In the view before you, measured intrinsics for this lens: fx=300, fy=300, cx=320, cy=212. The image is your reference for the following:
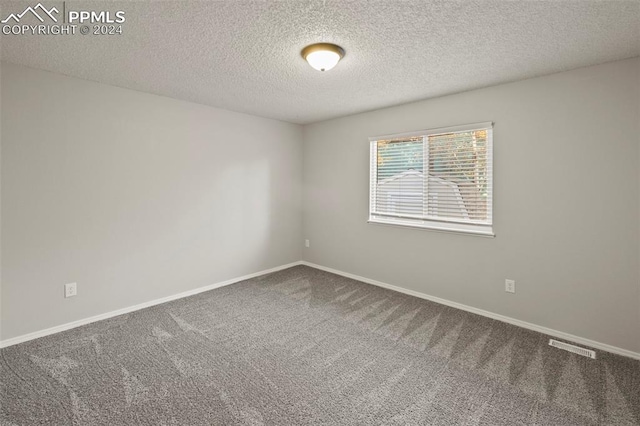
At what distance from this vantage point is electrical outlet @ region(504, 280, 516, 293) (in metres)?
3.01

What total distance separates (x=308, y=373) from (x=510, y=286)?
2208 mm

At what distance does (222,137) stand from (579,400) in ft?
14.0

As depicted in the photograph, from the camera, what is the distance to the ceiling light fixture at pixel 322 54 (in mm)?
2205

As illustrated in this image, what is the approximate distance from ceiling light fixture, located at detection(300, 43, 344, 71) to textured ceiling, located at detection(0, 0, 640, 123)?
67 millimetres

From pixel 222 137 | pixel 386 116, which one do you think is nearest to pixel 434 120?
pixel 386 116

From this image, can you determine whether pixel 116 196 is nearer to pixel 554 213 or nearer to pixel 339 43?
pixel 339 43

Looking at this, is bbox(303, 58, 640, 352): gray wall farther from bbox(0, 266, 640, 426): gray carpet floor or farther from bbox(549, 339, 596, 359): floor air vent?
bbox(0, 266, 640, 426): gray carpet floor

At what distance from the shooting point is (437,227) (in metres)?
3.54

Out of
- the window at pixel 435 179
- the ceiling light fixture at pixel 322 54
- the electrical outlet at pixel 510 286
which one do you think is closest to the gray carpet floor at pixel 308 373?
the electrical outlet at pixel 510 286

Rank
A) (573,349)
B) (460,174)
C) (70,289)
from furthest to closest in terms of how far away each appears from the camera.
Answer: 1. (460,174)
2. (70,289)
3. (573,349)

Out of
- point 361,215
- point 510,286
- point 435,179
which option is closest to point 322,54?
point 435,179

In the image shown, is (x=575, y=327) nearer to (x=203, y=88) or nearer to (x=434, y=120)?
(x=434, y=120)

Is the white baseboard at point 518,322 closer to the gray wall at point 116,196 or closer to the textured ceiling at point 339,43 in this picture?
the gray wall at point 116,196

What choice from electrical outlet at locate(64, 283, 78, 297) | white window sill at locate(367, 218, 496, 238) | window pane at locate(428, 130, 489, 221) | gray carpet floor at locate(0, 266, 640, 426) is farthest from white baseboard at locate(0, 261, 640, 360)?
window pane at locate(428, 130, 489, 221)
